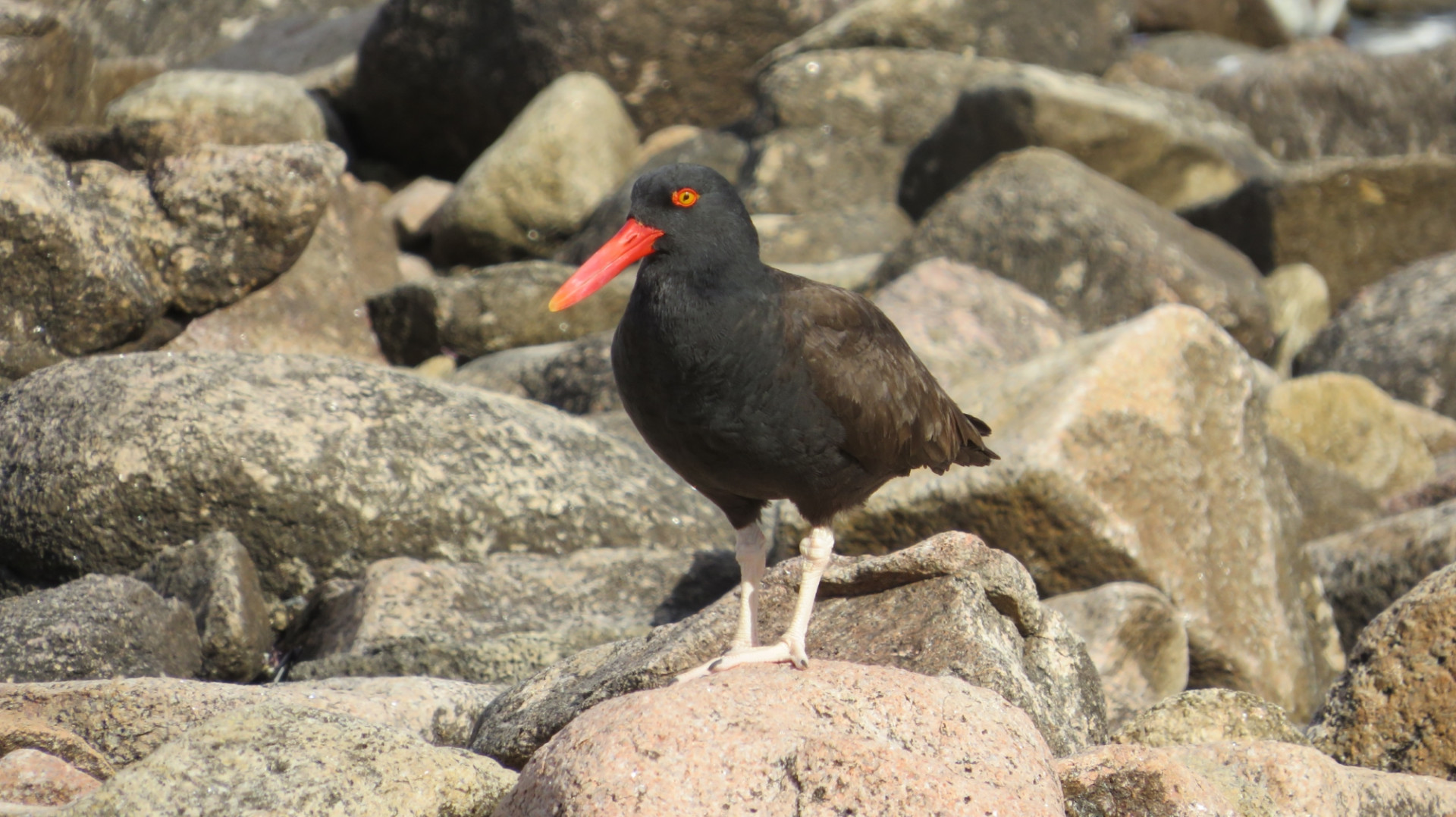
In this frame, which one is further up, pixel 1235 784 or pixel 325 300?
pixel 1235 784

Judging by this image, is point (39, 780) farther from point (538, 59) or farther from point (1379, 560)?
point (538, 59)

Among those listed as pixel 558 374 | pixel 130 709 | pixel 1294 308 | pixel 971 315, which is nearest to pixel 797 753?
pixel 130 709

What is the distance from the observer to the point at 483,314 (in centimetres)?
1046

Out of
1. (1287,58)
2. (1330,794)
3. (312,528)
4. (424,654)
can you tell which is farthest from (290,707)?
(1287,58)

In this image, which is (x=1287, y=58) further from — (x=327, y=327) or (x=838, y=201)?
(x=327, y=327)

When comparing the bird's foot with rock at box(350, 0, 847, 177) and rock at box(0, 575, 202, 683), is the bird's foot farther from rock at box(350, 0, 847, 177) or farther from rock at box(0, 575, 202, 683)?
rock at box(350, 0, 847, 177)

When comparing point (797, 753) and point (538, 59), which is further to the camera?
point (538, 59)

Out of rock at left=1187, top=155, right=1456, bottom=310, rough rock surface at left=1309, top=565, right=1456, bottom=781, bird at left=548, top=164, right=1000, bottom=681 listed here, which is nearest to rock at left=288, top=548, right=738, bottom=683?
bird at left=548, top=164, right=1000, bottom=681

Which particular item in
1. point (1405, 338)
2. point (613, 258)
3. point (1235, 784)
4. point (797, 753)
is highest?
point (613, 258)

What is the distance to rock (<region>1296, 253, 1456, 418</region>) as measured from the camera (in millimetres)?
11125

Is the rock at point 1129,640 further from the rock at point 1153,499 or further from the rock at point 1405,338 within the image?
the rock at point 1405,338

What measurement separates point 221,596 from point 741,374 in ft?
9.43

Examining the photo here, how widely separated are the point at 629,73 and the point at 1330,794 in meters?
11.6

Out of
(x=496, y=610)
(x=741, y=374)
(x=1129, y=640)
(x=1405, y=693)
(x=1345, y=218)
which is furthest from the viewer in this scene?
(x=1345, y=218)
